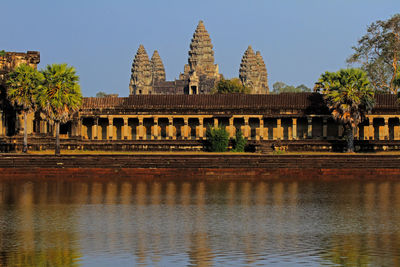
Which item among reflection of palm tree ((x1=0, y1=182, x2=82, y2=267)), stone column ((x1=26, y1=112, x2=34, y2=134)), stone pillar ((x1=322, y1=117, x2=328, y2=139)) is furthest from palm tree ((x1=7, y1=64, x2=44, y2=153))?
stone pillar ((x1=322, y1=117, x2=328, y2=139))

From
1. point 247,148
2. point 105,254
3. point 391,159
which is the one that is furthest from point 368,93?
point 105,254

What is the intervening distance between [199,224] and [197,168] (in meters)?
22.9

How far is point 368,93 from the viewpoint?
236ft

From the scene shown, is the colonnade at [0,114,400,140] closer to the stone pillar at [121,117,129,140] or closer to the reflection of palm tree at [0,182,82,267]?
the stone pillar at [121,117,129,140]

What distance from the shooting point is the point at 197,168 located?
52.4m

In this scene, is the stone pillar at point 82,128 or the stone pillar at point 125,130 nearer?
the stone pillar at point 125,130

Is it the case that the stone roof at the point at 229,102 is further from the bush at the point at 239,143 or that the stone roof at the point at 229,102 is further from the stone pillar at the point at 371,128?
the bush at the point at 239,143

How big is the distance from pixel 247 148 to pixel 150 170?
2044 cm

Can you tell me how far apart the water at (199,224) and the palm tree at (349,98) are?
24.6 m

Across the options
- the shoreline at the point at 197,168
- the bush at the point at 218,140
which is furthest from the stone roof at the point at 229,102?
the shoreline at the point at 197,168

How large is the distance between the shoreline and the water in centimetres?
559

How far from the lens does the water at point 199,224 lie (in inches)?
901

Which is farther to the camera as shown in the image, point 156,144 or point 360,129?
point 360,129

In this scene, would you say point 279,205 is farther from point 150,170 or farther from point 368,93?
point 368,93
